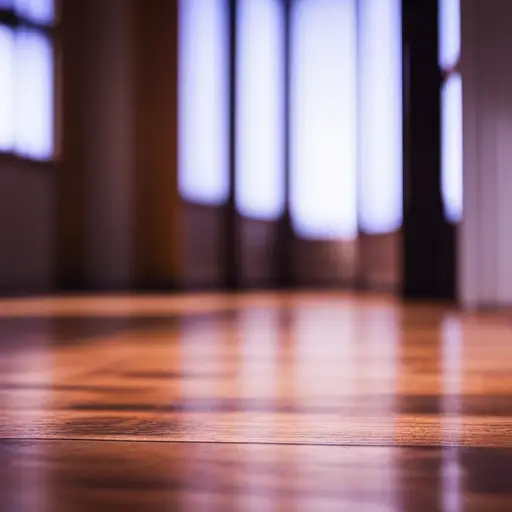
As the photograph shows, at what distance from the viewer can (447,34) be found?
3.17m

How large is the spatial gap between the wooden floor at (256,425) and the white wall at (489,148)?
3.27 ft

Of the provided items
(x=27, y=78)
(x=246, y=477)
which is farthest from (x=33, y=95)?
(x=246, y=477)

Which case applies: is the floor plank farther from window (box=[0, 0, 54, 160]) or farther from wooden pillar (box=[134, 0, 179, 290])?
wooden pillar (box=[134, 0, 179, 290])

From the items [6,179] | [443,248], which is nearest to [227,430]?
[443,248]

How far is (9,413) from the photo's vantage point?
0.79m

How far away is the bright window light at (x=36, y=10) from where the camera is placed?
15.1 ft

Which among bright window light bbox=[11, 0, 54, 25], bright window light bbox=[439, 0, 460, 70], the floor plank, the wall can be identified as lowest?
the floor plank

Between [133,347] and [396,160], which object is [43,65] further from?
[133,347]

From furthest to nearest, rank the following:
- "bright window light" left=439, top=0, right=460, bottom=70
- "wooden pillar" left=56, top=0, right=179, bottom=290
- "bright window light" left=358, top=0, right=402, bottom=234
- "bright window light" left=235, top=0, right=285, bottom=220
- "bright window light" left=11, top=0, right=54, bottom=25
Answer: "bright window light" left=235, top=0, right=285, bottom=220 < "wooden pillar" left=56, top=0, right=179, bottom=290 < "bright window light" left=358, top=0, right=402, bottom=234 < "bright window light" left=11, top=0, right=54, bottom=25 < "bright window light" left=439, top=0, right=460, bottom=70

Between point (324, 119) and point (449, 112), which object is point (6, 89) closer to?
point (324, 119)

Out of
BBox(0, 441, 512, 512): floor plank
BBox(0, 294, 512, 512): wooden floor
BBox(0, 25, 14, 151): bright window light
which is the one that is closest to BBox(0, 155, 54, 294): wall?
BBox(0, 25, 14, 151): bright window light

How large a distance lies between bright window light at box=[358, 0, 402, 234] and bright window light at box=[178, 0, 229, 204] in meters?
0.98

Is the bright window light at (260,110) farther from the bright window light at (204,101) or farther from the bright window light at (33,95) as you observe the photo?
the bright window light at (33,95)

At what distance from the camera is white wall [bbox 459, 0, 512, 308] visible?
2514 millimetres
